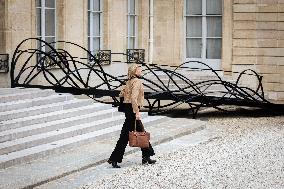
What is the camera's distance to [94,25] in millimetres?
17328

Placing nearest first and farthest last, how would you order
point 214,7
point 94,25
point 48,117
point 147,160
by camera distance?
1. point 147,160
2. point 48,117
3. point 94,25
4. point 214,7

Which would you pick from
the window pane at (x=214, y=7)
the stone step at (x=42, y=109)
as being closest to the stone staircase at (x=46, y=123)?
the stone step at (x=42, y=109)

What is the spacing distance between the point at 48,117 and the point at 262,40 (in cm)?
869

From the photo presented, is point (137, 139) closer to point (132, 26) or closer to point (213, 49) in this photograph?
point (132, 26)

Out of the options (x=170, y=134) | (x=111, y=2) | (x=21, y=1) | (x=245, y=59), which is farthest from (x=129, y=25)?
(x=170, y=134)

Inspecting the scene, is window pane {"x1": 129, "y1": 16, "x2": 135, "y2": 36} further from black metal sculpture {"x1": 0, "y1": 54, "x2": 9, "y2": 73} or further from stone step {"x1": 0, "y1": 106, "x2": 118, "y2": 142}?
stone step {"x1": 0, "y1": 106, "x2": 118, "y2": 142}

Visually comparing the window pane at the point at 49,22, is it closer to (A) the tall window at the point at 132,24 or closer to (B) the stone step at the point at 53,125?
(B) the stone step at the point at 53,125

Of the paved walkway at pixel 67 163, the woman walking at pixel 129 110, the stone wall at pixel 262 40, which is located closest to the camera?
the paved walkway at pixel 67 163

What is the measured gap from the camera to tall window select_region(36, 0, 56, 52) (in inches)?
593

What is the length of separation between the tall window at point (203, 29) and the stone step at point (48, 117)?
701 centimetres

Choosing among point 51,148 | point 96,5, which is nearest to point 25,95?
point 51,148

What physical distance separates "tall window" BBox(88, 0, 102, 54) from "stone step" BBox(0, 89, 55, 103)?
416 cm

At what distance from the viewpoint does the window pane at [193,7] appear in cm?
1973

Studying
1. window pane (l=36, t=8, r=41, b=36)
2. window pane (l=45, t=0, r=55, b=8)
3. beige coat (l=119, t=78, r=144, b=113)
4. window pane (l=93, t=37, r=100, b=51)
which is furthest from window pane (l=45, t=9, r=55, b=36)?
beige coat (l=119, t=78, r=144, b=113)
